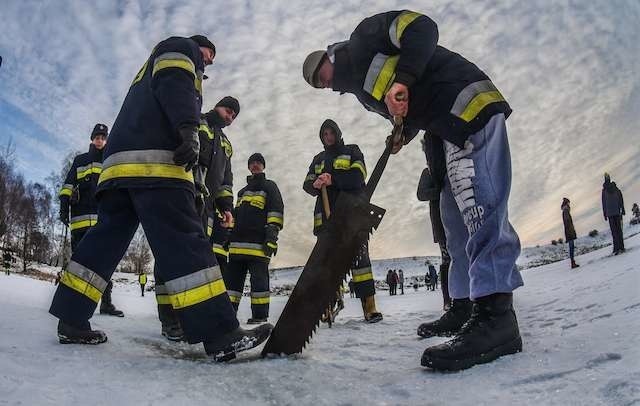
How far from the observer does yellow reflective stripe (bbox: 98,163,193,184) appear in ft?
7.68

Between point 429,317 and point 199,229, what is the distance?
9.32ft

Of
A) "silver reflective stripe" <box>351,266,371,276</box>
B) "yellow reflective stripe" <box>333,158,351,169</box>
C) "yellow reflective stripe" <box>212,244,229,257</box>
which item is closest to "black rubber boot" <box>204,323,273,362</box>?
"silver reflective stripe" <box>351,266,371,276</box>

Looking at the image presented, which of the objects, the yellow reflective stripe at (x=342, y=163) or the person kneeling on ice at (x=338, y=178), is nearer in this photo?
the person kneeling on ice at (x=338, y=178)

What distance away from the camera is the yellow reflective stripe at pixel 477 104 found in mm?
2149

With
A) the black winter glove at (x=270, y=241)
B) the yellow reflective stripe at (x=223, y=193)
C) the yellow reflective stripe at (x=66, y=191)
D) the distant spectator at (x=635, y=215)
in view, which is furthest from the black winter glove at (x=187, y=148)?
the distant spectator at (x=635, y=215)

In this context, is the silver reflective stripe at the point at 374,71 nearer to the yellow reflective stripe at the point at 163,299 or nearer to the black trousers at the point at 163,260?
the black trousers at the point at 163,260

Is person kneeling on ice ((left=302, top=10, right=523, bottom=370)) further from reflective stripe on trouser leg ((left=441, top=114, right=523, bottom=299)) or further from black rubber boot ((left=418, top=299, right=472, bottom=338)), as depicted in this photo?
black rubber boot ((left=418, top=299, right=472, bottom=338))

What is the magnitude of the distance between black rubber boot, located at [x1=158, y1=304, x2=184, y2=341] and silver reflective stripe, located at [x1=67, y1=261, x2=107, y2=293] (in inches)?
36.1

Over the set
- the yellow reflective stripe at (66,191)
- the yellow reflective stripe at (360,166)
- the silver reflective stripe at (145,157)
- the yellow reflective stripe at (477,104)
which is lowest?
the silver reflective stripe at (145,157)

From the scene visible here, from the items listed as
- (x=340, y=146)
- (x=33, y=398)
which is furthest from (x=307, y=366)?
(x=340, y=146)

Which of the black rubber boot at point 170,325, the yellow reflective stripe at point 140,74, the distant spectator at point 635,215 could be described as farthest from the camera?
the distant spectator at point 635,215

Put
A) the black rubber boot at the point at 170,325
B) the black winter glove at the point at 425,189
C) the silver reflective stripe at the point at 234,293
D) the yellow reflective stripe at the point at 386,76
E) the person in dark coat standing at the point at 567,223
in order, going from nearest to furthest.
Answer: the yellow reflective stripe at the point at 386,76
the black rubber boot at the point at 170,325
the black winter glove at the point at 425,189
the silver reflective stripe at the point at 234,293
the person in dark coat standing at the point at 567,223

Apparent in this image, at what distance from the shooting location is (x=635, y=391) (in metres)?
1.16

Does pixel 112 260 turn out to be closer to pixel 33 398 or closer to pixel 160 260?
pixel 160 260
